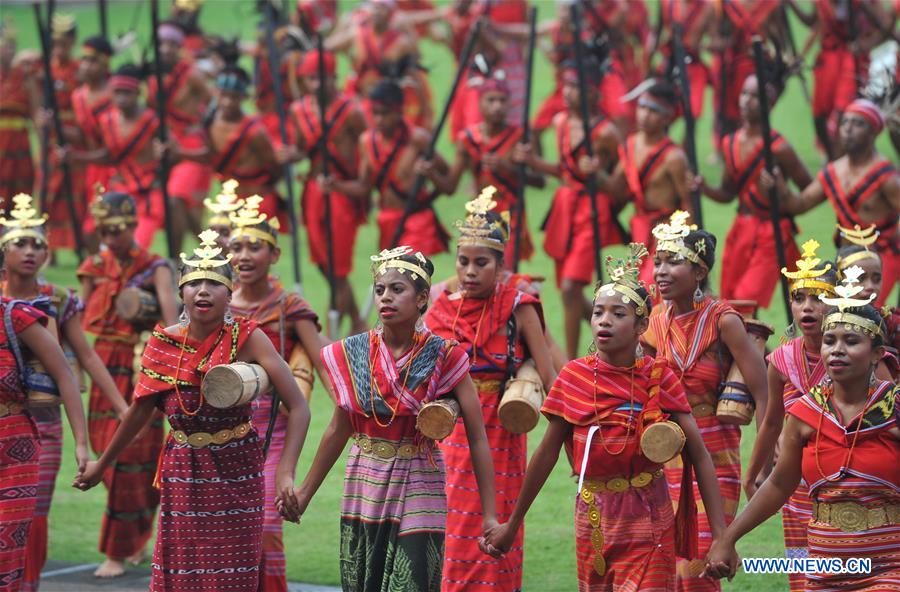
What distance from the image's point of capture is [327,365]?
6.74 m

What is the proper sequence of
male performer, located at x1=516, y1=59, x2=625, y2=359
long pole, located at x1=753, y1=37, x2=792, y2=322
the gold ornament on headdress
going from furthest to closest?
male performer, located at x1=516, y1=59, x2=625, y2=359 → long pole, located at x1=753, y1=37, x2=792, y2=322 → the gold ornament on headdress

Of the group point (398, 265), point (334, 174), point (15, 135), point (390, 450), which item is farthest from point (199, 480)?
point (15, 135)

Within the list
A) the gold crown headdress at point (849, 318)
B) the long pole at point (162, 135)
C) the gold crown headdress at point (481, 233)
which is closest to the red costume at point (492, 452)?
the gold crown headdress at point (481, 233)

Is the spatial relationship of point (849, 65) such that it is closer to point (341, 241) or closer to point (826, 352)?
point (341, 241)

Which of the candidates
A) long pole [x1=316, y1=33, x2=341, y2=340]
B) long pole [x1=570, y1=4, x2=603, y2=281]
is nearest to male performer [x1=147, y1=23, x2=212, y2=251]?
long pole [x1=316, y1=33, x2=341, y2=340]

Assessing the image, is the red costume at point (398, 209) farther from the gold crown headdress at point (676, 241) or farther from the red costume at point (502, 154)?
the gold crown headdress at point (676, 241)

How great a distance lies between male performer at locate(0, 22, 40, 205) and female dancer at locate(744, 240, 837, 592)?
11.8 metres

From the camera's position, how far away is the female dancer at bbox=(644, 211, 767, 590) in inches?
288

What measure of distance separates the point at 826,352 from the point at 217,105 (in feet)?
30.8

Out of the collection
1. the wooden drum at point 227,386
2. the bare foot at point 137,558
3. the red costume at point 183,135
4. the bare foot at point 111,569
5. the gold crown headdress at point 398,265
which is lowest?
the bare foot at point 111,569

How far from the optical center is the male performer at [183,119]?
49.0ft

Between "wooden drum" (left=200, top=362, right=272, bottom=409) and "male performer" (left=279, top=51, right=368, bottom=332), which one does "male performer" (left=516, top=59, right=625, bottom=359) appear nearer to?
"male performer" (left=279, top=51, right=368, bottom=332)

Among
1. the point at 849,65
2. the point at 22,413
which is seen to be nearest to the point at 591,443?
the point at 22,413

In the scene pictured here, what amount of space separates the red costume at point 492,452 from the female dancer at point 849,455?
72.9 inches
